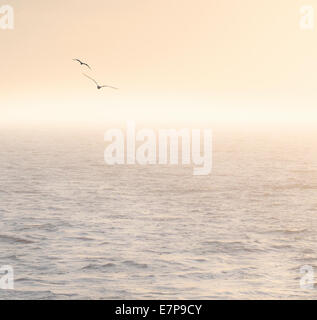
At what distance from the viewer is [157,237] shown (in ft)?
149

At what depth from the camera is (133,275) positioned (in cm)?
3484

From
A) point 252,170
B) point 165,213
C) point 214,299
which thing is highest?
point 252,170

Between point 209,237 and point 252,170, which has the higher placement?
point 252,170

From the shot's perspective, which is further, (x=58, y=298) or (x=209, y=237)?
(x=209, y=237)

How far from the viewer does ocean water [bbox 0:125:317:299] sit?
32781 mm

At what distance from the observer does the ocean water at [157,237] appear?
32.8 m

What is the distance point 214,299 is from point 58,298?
9.32 m

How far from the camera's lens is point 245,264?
37.6m
